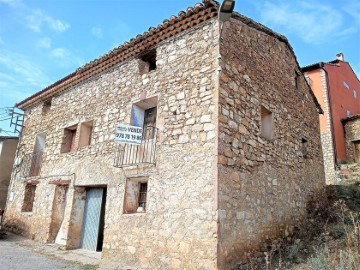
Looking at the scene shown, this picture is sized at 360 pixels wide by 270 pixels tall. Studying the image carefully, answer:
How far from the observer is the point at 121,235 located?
255 inches

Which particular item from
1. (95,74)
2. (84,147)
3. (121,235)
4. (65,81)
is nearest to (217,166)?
(121,235)

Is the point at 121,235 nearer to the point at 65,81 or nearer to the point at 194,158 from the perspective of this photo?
the point at 194,158

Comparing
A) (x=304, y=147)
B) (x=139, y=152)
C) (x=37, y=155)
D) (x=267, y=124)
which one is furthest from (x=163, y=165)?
(x=37, y=155)

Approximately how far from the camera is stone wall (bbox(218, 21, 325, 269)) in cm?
556

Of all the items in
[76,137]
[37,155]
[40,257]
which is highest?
[76,137]

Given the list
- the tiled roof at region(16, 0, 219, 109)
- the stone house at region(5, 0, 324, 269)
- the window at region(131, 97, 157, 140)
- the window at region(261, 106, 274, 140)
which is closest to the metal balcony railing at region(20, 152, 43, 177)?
the stone house at region(5, 0, 324, 269)

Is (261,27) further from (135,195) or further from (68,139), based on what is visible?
(68,139)

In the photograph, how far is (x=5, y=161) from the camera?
1333 cm

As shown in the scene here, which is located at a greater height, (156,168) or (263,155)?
(263,155)

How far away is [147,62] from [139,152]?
2717mm

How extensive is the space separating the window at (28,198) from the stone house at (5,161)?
3225mm

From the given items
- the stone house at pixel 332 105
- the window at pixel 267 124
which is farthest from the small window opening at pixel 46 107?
the stone house at pixel 332 105

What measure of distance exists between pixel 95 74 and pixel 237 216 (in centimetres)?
631

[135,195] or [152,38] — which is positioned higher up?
[152,38]
